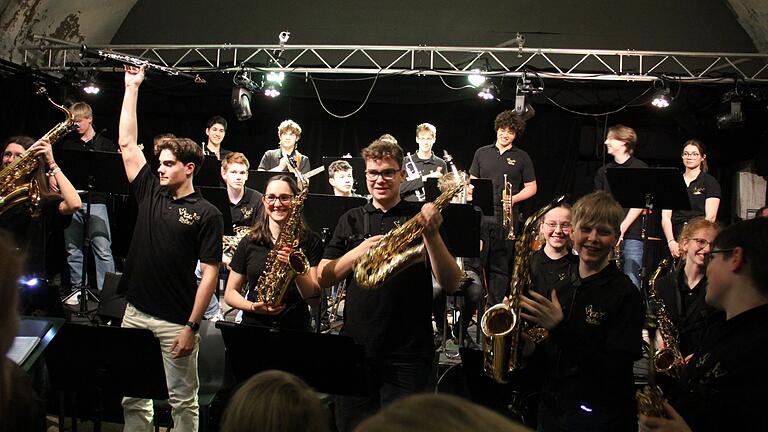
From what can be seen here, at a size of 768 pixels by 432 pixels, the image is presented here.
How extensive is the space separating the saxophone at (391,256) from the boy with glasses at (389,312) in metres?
0.05

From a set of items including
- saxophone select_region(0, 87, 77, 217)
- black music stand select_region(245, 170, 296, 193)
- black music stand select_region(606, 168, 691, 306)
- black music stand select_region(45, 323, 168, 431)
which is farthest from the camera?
black music stand select_region(245, 170, 296, 193)

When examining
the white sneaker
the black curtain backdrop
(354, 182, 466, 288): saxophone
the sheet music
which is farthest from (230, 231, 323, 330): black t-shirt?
the black curtain backdrop

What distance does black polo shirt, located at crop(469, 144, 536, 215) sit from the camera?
32.4 feet

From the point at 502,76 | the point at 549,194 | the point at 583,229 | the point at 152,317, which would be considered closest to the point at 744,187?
the point at 549,194

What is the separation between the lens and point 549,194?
12.1 meters

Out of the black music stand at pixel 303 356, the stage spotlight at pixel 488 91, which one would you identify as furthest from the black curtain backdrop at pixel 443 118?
the black music stand at pixel 303 356

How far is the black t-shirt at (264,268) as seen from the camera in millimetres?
4930

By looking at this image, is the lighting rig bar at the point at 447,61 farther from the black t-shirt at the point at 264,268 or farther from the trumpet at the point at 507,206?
the black t-shirt at the point at 264,268

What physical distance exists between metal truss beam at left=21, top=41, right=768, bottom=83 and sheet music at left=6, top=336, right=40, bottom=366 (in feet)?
24.4

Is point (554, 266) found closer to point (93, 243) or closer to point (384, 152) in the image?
point (384, 152)

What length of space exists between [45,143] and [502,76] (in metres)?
6.19

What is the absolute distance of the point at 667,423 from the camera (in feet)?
8.91

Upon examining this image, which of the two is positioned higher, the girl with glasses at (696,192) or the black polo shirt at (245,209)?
the girl with glasses at (696,192)

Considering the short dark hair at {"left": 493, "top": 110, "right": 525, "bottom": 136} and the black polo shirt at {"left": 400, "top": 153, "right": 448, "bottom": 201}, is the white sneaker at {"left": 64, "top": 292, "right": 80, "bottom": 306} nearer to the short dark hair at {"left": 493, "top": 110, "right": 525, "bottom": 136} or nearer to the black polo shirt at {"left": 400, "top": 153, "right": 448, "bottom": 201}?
the black polo shirt at {"left": 400, "top": 153, "right": 448, "bottom": 201}
